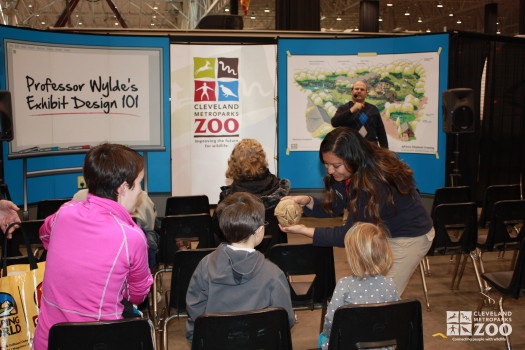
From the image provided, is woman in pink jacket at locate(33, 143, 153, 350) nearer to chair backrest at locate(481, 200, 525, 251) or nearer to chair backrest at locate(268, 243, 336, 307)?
chair backrest at locate(268, 243, 336, 307)

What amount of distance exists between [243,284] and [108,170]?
806 millimetres

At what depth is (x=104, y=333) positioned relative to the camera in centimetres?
209

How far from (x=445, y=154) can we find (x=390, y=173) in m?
5.27

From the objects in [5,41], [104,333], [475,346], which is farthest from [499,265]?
[5,41]

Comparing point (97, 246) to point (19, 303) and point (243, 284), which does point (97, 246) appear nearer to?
point (243, 284)

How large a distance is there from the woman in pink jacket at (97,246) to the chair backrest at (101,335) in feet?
0.19

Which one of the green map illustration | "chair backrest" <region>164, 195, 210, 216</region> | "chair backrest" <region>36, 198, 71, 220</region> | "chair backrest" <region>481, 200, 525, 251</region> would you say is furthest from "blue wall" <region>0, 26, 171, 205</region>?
"chair backrest" <region>481, 200, 525, 251</region>

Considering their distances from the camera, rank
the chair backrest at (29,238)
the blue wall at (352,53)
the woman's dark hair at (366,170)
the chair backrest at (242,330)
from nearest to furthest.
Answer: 1. the chair backrest at (242,330)
2. the woman's dark hair at (366,170)
3. the chair backrest at (29,238)
4. the blue wall at (352,53)

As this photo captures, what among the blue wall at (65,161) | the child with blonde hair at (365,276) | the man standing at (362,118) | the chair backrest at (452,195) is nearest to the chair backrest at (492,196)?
the chair backrest at (452,195)

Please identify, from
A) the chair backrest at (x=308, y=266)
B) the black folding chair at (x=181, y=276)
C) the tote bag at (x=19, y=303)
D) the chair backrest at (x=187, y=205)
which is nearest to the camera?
the tote bag at (x=19, y=303)

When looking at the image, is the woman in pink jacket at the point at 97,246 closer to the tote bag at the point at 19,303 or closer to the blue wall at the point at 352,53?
the tote bag at the point at 19,303

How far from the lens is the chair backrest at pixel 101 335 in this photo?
6.72ft

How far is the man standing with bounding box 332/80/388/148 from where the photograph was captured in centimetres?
676

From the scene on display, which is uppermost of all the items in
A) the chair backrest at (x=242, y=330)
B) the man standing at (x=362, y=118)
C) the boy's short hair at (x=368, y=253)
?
the man standing at (x=362, y=118)
